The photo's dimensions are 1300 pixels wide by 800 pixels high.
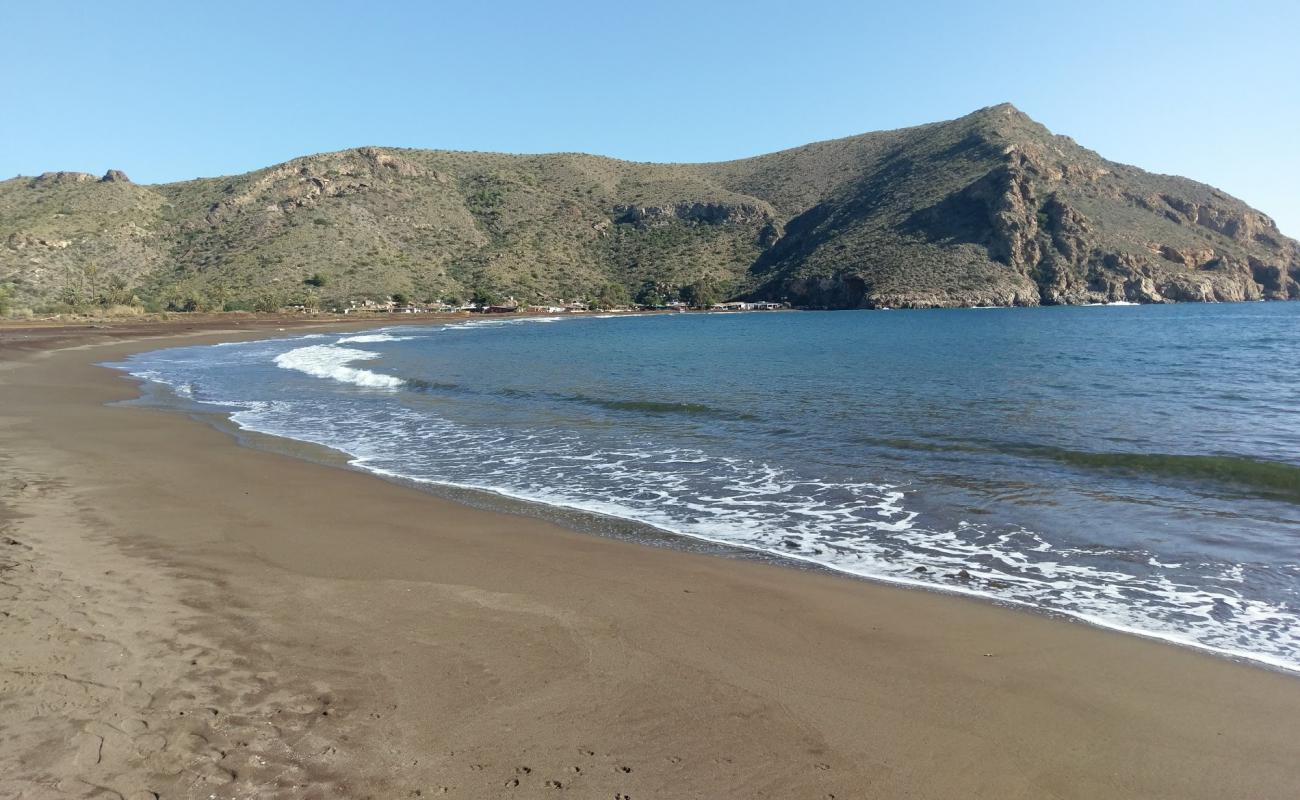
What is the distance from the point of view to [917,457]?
13.1 meters

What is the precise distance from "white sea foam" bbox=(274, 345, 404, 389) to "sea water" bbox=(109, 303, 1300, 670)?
29 cm

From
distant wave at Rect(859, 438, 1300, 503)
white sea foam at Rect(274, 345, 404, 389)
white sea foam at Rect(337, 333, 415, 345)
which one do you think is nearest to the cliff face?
white sea foam at Rect(337, 333, 415, 345)

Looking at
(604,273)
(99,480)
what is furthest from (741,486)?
(604,273)

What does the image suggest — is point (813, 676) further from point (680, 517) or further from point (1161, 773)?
point (680, 517)

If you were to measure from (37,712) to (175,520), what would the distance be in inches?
209

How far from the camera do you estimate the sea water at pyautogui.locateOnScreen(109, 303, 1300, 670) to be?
293 inches

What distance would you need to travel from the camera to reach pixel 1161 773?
3.95 meters

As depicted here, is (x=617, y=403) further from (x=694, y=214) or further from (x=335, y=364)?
(x=694, y=214)

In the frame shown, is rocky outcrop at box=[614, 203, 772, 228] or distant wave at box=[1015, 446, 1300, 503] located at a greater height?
rocky outcrop at box=[614, 203, 772, 228]

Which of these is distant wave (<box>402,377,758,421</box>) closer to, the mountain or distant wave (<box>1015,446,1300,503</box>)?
distant wave (<box>1015,446,1300,503</box>)

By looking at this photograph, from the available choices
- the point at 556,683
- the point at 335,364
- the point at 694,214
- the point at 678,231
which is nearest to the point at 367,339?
the point at 335,364

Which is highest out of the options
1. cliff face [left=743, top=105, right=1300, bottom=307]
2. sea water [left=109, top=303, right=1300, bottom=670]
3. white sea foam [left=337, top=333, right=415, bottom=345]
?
cliff face [left=743, top=105, right=1300, bottom=307]

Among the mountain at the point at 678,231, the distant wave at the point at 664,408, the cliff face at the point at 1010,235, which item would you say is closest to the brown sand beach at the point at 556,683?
the distant wave at the point at 664,408

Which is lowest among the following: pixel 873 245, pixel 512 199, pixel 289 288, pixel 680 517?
pixel 680 517
